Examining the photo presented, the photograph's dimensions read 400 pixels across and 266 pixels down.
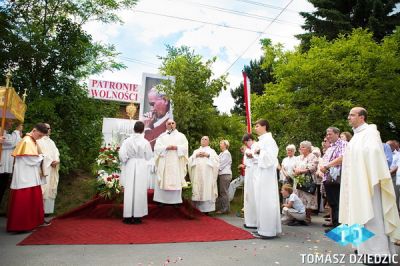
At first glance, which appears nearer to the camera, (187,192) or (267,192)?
(267,192)

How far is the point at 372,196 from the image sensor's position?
13.9 feet

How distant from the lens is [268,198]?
226 inches

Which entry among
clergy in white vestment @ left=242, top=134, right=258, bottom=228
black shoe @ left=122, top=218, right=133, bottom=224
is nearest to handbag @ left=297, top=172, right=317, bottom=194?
clergy in white vestment @ left=242, top=134, right=258, bottom=228

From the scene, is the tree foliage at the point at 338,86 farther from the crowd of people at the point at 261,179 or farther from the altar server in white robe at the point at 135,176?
the altar server in white robe at the point at 135,176

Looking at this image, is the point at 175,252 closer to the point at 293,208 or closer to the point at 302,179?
the point at 293,208

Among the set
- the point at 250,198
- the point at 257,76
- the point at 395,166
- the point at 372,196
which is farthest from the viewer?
the point at 257,76

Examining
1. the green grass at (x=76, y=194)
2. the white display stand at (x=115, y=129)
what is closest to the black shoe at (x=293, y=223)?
the green grass at (x=76, y=194)

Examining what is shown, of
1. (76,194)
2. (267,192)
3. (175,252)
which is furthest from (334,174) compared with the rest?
(76,194)

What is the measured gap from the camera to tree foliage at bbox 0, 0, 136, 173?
29.1ft

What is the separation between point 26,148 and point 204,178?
13.1 ft

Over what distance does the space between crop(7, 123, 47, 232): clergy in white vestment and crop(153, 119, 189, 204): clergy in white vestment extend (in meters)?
2.56

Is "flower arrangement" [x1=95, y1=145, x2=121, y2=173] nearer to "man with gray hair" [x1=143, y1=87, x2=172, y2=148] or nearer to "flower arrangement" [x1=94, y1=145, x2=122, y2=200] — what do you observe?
"flower arrangement" [x1=94, y1=145, x2=122, y2=200]

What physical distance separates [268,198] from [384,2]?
67.1ft

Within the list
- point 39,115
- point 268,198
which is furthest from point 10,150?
point 268,198
